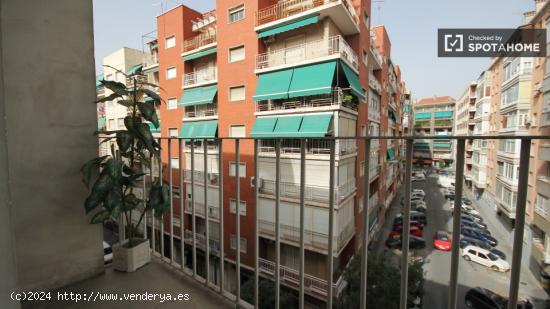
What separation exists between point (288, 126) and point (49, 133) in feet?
22.8

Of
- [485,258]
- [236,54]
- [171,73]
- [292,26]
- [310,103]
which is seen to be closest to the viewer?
[292,26]

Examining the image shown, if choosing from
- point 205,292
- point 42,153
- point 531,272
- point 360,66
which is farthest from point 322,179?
point 531,272

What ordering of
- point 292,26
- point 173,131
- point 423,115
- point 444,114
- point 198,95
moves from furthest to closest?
point 423,115 < point 444,114 < point 173,131 < point 198,95 < point 292,26

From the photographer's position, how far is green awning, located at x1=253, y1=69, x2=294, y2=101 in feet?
27.0

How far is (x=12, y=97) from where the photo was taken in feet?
5.24

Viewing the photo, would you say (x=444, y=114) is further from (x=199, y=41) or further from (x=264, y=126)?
(x=199, y=41)

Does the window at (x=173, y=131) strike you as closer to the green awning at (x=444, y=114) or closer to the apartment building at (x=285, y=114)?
the apartment building at (x=285, y=114)

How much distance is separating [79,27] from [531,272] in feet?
48.8

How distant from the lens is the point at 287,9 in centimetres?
838

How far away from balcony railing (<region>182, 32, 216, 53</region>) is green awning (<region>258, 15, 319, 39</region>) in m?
3.56

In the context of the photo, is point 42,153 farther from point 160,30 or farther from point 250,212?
point 160,30

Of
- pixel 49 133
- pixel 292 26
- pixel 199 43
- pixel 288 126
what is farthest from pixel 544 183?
pixel 199 43

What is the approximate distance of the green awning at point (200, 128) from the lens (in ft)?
34.9

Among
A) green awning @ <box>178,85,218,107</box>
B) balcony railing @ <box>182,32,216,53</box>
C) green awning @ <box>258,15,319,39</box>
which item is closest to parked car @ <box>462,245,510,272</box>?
green awning @ <box>258,15,319,39</box>
